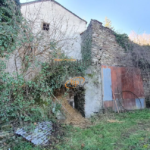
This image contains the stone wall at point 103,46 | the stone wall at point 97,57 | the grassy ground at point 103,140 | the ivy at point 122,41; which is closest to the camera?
the grassy ground at point 103,140

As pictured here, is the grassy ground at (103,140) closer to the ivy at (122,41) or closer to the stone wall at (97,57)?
the stone wall at (97,57)

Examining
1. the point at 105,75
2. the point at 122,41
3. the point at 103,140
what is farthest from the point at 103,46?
the point at 103,140

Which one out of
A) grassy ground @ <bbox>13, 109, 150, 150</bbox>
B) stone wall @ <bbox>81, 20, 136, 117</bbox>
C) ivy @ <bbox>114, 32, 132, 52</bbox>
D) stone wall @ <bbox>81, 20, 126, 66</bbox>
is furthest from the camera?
ivy @ <bbox>114, 32, 132, 52</bbox>

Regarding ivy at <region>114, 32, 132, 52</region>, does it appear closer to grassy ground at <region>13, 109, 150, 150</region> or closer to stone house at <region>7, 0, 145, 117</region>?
stone house at <region>7, 0, 145, 117</region>

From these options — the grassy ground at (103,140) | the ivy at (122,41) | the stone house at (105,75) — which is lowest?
the grassy ground at (103,140)

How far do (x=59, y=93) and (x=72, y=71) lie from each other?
123cm

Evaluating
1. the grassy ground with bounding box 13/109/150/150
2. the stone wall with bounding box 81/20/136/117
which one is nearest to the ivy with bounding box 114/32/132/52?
the stone wall with bounding box 81/20/136/117

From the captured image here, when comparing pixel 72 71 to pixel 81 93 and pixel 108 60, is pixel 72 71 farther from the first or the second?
pixel 108 60

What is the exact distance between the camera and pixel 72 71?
493cm

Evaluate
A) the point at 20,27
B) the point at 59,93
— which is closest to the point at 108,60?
the point at 59,93

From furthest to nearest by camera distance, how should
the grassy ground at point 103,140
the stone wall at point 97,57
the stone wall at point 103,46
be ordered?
the stone wall at point 103,46, the stone wall at point 97,57, the grassy ground at point 103,140

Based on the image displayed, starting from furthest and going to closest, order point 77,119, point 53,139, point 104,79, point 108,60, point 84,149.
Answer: point 108,60
point 104,79
point 77,119
point 53,139
point 84,149

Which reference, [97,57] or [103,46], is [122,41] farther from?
[97,57]

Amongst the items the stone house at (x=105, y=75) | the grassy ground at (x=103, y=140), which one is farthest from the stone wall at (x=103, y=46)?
the grassy ground at (x=103, y=140)
